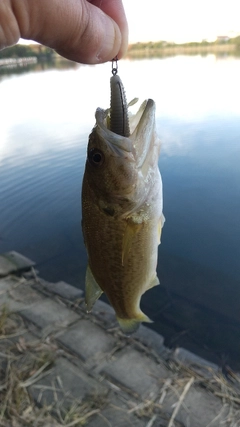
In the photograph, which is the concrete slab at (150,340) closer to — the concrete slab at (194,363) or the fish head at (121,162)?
the concrete slab at (194,363)

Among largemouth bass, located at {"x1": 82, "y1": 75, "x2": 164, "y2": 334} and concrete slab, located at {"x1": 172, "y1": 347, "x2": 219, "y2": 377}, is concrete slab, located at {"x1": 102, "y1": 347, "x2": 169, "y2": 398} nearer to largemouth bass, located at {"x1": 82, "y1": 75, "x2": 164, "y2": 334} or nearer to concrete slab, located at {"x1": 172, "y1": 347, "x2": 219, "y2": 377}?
concrete slab, located at {"x1": 172, "y1": 347, "x2": 219, "y2": 377}

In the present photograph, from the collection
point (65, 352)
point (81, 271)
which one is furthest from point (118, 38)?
point (81, 271)

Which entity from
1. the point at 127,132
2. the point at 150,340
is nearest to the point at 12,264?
the point at 150,340

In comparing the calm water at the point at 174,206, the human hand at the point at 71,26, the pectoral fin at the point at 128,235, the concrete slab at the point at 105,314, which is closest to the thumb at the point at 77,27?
the human hand at the point at 71,26

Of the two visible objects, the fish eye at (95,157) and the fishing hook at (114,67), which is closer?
the fishing hook at (114,67)

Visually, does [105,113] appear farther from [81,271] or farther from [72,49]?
[81,271]

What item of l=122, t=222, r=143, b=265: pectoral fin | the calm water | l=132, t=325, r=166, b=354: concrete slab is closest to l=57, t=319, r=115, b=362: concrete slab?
l=132, t=325, r=166, b=354: concrete slab
